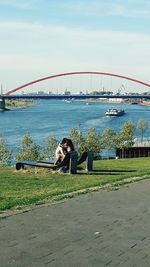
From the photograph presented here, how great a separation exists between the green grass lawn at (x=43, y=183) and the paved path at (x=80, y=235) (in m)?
0.43

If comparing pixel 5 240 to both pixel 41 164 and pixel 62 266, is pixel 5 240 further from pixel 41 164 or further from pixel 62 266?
pixel 41 164

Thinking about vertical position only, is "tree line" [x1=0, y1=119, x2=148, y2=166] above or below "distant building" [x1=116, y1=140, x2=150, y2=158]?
above

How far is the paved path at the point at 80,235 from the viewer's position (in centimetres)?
391

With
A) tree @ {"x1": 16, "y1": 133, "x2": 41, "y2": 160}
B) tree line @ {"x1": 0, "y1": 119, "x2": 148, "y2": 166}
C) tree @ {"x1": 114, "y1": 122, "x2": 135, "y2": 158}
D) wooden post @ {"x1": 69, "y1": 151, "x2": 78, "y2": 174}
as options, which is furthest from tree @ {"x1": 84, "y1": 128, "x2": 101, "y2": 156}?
wooden post @ {"x1": 69, "y1": 151, "x2": 78, "y2": 174}

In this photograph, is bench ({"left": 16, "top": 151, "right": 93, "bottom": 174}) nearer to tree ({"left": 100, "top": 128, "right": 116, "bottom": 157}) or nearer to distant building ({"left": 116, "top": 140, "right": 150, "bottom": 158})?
tree ({"left": 100, "top": 128, "right": 116, "bottom": 157})

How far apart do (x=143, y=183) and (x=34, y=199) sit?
251cm

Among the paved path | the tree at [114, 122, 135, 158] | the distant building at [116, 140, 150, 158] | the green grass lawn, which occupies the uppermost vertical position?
the paved path

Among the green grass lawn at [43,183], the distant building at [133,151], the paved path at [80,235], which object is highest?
the paved path at [80,235]

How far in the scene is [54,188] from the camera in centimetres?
764

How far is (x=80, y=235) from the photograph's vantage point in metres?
4.66

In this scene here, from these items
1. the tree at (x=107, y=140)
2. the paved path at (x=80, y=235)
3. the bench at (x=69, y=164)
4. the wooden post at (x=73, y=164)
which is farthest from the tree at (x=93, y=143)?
the paved path at (x=80, y=235)

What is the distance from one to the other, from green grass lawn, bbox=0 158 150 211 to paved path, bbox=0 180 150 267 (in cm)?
43

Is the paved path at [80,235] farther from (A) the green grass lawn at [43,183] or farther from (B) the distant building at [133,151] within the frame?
(B) the distant building at [133,151]

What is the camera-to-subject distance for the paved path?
3.91 m
